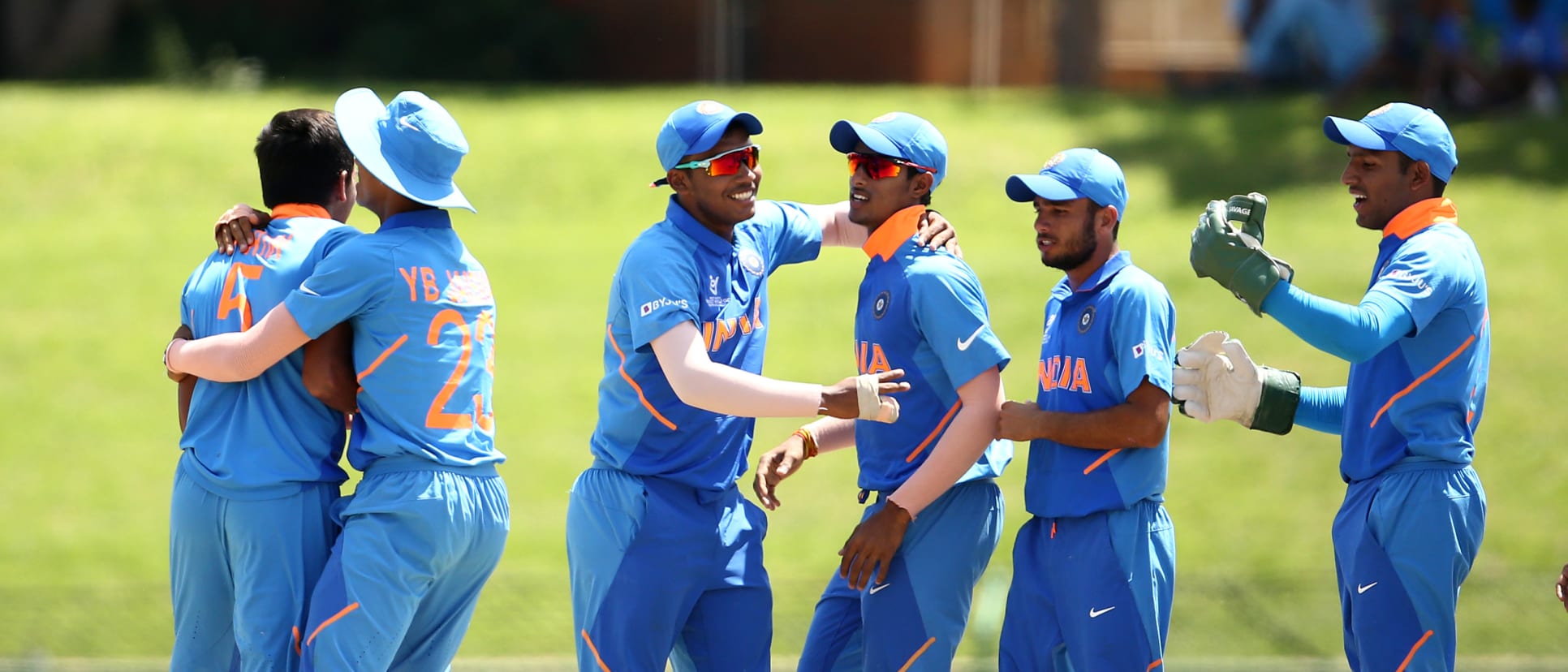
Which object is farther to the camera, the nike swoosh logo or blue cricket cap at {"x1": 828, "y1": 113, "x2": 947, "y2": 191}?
blue cricket cap at {"x1": 828, "y1": 113, "x2": 947, "y2": 191}

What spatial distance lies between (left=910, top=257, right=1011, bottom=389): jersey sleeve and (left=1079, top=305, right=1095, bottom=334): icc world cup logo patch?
27 centimetres

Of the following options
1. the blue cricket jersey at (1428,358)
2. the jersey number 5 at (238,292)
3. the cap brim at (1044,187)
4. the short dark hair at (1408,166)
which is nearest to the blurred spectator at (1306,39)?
the short dark hair at (1408,166)

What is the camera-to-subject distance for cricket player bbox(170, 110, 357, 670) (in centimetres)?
470

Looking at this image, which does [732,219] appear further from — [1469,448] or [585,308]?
[585,308]

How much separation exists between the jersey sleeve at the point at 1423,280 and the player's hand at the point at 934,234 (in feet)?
3.99

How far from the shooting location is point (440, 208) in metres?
4.92

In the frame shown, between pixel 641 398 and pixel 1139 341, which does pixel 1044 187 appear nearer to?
pixel 1139 341

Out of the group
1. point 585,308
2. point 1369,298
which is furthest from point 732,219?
point 585,308

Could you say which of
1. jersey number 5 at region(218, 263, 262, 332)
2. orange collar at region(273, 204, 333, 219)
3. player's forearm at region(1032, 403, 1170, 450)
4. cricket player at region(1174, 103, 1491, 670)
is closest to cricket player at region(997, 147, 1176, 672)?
player's forearm at region(1032, 403, 1170, 450)

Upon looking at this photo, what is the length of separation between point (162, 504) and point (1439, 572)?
32.2 feet

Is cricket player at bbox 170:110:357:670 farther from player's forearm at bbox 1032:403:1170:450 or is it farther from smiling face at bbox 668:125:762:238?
player's forearm at bbox 1032:403:1170:450

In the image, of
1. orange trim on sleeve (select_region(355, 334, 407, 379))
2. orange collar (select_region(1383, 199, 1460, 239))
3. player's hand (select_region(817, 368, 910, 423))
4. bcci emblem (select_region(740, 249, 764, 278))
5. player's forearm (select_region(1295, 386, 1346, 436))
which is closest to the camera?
player's hand (select_region(817, 368, 910, 423))

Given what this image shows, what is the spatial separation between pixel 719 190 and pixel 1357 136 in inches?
75.2

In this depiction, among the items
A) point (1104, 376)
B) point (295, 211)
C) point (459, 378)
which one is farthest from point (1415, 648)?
point (295, 211)
